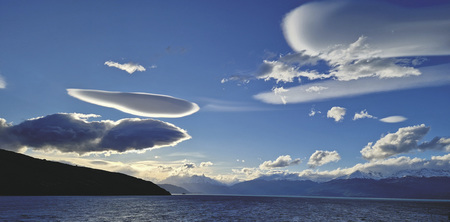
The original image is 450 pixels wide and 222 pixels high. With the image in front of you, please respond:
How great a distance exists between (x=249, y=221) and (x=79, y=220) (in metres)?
51.2

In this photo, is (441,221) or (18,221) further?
(441,221)

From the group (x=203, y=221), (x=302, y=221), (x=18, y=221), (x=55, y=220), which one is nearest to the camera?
(x=18, y=221)

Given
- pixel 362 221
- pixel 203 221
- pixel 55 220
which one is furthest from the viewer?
pixel 362 221

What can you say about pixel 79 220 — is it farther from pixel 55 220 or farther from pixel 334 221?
pixel 334 221

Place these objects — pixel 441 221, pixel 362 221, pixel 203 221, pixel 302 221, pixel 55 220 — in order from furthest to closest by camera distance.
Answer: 1. pixel 441 221
2. pixel 362 221
3. pixel 302 221
4. pixel 203 221
5. pixel 55 220

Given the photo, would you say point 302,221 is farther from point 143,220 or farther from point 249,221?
point 143,220

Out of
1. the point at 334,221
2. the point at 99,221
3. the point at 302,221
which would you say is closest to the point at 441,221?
the point at 334,221

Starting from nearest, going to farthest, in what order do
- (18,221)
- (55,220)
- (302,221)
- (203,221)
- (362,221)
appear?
(18,221)
(55,220)
(203,221)
(302,221)
(362,221)

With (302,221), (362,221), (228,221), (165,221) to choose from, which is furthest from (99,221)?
(362,221)

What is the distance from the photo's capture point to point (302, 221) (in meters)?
96.8

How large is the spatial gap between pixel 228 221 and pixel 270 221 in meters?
14.3

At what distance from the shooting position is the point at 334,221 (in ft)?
327

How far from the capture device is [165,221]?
90.4m

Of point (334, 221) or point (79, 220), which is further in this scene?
point (334, 221)
